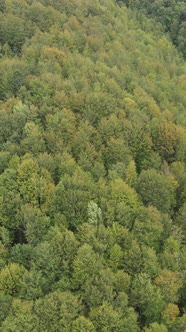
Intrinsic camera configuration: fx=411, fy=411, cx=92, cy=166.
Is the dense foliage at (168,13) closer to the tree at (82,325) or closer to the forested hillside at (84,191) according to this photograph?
the forested hillside at (84,191)

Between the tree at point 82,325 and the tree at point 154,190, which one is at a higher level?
the tree at point 154,190

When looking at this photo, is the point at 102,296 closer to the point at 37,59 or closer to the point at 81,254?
the point at 81,254

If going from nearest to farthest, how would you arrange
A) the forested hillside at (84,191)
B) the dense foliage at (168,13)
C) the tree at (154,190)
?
1. the forested hillside at (84,191)
2. the tree at (154,190)
3. the dense foliage at (168,13)

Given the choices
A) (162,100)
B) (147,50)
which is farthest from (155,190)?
(147,50)

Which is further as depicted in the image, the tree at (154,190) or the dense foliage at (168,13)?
the dense foliage at (168,13)

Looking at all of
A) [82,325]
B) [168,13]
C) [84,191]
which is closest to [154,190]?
[84,191]

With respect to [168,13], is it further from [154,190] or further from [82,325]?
[82,325]

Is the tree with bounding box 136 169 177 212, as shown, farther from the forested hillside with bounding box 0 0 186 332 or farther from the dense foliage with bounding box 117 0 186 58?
the dense foliage with bounding box 117 0 186 58

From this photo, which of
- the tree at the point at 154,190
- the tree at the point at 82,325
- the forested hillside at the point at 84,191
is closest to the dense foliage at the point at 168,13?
the forested hillside at the point at 84,191

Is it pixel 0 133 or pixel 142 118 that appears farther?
pixel 142 118
